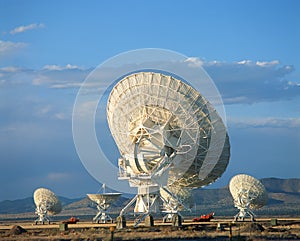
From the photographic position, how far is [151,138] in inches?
2411

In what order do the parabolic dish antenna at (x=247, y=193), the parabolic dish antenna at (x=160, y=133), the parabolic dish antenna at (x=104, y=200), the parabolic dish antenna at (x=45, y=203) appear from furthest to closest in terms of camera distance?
the parabolic dish antenna at (x=45, y=203) → the parabolic dish antenna at (x=104, y=200) → the parabolic dish antenna at (x=247, y=193) → the parabolic dish antenna at (x=160, y=133)

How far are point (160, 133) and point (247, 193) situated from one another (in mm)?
26210

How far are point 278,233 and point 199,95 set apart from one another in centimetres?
1394

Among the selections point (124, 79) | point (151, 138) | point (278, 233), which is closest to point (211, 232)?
point (278, 233)

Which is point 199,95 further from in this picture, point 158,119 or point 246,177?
point 246,177

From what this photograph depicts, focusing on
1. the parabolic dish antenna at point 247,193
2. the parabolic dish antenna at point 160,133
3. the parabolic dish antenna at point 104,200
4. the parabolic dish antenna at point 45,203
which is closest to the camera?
the parabolic dish antenna at point 160,133

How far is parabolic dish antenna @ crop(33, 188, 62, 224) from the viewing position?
9788 cm

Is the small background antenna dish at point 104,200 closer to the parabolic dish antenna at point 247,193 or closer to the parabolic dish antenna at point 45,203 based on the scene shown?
the parabolic dish antenna at point 45,203

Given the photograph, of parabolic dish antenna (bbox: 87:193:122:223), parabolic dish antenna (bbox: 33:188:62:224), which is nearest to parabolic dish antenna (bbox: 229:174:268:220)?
parabolic dish antenna (bbox: 87:193:122:223)

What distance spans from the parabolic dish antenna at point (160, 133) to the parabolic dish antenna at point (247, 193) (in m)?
19.2

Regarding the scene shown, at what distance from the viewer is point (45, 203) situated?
98.0 metres

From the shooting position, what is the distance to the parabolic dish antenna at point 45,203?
97.9m

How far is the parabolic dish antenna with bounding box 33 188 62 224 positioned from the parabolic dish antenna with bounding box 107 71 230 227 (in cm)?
3632

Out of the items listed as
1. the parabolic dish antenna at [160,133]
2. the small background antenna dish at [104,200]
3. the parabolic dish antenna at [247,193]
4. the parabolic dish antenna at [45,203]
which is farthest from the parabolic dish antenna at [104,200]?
the parabolic dish antenna at [160,133]
